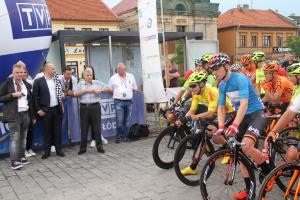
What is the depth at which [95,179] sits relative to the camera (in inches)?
237

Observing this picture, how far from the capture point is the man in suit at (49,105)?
7.53 meters

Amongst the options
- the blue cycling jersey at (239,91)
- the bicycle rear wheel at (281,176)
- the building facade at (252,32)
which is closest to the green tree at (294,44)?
the building facade at (252,32)

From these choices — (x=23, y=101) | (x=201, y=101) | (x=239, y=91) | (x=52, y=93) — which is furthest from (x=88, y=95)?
(x=239, y=91)

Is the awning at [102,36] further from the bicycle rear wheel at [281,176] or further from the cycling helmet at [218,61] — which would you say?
the bicycle rear wheel at [281,176]

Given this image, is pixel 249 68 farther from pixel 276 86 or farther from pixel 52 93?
pixel 52 93

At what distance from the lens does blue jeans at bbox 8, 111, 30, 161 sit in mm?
6875

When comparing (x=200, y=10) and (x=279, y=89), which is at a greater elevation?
(x=200, y=10)

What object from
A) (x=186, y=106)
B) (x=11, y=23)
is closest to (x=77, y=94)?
(x=11, y=23)

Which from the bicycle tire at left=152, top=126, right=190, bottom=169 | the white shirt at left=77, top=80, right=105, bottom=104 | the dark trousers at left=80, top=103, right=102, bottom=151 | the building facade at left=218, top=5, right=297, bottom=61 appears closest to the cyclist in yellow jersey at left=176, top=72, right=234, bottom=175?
the bicycle tire at left=152, top=126, right=190, bottom=169

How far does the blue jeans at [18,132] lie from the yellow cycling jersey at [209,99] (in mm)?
3273

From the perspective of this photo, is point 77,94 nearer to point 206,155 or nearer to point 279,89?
point 206,155

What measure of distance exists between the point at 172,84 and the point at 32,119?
22.6 ft

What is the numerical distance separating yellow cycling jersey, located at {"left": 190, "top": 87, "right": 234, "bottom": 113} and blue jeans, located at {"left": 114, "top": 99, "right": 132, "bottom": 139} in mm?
3393

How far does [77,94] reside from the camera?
8.11m
